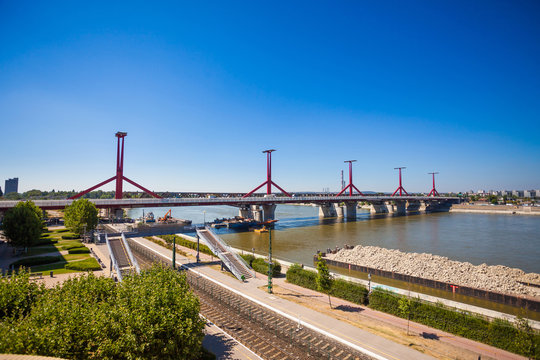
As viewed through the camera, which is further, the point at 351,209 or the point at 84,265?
the point at 351,209

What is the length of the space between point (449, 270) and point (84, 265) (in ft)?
117

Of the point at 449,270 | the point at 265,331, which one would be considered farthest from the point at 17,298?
the point at 449,270

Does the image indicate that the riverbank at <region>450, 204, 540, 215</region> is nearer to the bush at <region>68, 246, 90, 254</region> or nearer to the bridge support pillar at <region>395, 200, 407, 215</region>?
the bridge support pillar at <region>395, 200, 407, 215</region>

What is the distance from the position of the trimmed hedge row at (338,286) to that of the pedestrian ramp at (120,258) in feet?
44.8

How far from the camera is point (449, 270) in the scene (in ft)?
A: 81.8

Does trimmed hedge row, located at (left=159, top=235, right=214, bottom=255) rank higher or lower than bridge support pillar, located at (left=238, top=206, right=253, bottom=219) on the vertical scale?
lower

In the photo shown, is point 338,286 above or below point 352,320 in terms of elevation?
above

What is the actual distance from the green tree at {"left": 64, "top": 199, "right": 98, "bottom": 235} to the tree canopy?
34955mm

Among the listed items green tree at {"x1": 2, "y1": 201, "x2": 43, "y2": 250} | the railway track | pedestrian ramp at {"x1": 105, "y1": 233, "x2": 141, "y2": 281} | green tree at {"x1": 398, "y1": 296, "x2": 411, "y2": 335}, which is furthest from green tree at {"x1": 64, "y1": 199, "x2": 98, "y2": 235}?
green tree at {"x1": 398, "y1": 296, "x2": 411, "y2": 335}

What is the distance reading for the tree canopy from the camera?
840 centimetres

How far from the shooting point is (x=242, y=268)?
26.8 m

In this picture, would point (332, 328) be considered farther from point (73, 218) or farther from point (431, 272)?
point (73, 218)

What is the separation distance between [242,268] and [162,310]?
688 inches

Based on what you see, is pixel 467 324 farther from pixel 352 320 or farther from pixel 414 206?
pixel 414 206
